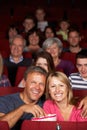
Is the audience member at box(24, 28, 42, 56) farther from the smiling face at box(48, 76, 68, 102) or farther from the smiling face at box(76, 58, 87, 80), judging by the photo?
the smiling face at box(48, 76, 68, 102)

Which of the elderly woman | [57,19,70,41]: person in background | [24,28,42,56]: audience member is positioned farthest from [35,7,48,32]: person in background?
the elderly woman

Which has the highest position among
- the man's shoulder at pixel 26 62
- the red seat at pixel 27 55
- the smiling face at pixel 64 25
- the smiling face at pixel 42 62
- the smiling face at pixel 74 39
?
the smiling face at pixel 64 25

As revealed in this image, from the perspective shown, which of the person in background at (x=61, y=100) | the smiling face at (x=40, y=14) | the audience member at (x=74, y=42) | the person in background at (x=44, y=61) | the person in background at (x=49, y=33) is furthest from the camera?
the smiling face at (x=40, y=14)

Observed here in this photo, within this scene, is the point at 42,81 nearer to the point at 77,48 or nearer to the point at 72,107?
the point at 72,107

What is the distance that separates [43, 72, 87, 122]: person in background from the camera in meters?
2.71

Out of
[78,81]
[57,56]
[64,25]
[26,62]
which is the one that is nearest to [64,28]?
[64,25]

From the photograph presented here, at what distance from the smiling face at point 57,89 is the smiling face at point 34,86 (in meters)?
0.09

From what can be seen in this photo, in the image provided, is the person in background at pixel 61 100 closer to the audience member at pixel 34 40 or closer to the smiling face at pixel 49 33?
the audience member at pixel 34 40

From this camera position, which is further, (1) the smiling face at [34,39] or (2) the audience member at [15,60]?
(1) the smiling face at [34,39]

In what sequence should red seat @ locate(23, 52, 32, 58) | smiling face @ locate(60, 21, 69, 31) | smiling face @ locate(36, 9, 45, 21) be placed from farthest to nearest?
smiling face @ locate(36, 9, 45, 21) → smiling face @ locate(60, 21, 69, 31) → red seat @ locate(23, 52, 32, 58)

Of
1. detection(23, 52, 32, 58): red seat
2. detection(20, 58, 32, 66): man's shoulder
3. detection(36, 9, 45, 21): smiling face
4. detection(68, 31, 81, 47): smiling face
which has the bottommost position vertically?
detection(20, 58, 32, 66): man's shoulder

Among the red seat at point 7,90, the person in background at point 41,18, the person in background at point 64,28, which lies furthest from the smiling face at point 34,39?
the red seat at point 7,90

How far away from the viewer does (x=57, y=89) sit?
271 cm

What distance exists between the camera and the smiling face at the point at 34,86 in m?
2.76
